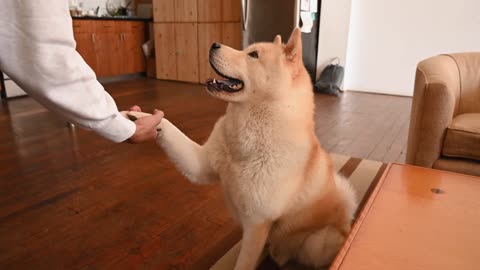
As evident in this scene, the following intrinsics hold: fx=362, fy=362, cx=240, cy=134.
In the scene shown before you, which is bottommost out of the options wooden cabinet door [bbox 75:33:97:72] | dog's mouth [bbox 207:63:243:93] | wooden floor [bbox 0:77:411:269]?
wooden floor [bbox 0:77:411:269]

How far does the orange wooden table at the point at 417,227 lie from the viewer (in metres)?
0.73

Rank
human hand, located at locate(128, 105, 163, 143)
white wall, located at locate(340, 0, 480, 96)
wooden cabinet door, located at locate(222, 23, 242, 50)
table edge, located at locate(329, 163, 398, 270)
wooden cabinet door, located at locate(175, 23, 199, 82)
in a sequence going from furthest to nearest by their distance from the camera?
wooden cabinet door, located at locate(175, 23, 199, 82) < wooden cabinet door, located at locate(222, 23, 242, 50) < white wall, located at locate(340, 0, 480, 96) < human hand, located at locate(128, 105, 163, 143) < table edge, located at locate(329, 163, 398, 270)

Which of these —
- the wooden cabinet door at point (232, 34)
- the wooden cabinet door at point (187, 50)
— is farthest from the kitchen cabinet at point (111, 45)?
the wooden cabinet door at point (232, 34)

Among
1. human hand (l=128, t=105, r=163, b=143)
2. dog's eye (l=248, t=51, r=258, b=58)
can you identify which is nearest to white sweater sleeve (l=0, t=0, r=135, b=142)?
human hand (l=128, t=105, r=163, b=143)

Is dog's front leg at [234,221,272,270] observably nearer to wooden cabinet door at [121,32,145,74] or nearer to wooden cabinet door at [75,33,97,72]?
wooden cabinet door at [75,33,97,72]

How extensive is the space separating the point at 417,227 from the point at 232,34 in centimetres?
446

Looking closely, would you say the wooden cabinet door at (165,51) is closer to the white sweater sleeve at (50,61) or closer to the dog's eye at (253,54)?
the dog's eye at (253,54)

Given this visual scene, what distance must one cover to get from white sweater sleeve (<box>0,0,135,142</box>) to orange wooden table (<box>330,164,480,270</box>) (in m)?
0.58

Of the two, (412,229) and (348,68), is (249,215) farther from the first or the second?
(348,68)

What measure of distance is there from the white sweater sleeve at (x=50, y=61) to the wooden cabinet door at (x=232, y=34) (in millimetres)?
4292

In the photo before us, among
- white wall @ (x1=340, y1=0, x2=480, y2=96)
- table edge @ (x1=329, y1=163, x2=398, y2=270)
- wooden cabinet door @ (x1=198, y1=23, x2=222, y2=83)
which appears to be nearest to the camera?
table edge @ (x1=329, y1=163, x2=398, y2=270)

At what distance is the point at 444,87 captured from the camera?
161 centimetres

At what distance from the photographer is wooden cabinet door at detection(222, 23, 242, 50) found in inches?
193

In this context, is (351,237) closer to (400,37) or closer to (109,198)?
(109,198)
